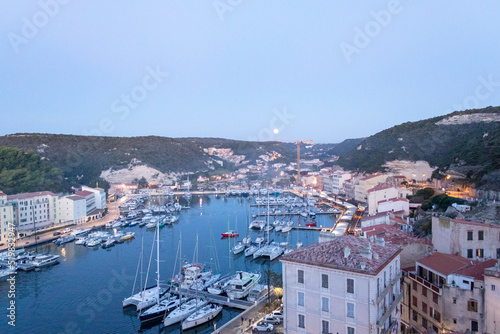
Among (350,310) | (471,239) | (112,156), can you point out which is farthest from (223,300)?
(112,156)

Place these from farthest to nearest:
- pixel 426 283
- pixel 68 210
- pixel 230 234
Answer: pixel 68 210 → pixel 230 234 → pixel 426 283

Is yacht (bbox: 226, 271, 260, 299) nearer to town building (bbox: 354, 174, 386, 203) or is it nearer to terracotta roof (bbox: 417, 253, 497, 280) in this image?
terracotta roof (bbox: 417, 253, 497, 280)

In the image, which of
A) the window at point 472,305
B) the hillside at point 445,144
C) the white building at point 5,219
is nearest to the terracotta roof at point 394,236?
the window at point 472,305

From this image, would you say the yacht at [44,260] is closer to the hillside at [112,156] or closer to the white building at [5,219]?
the white building at [5,219]

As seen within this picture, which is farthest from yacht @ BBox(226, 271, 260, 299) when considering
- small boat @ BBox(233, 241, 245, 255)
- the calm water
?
small boat @ BBox(233, 241, 245, 255)

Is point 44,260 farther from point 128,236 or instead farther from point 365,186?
point 365,186
